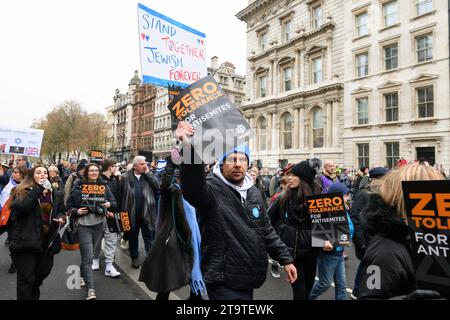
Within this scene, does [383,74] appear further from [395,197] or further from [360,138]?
[395,197]

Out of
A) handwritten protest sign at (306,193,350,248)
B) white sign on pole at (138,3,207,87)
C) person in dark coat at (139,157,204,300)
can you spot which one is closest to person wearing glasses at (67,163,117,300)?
person in dark coat at (139,157,204,300)

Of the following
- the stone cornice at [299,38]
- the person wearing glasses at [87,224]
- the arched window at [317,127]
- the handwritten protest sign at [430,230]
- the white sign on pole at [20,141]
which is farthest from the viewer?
the arched window at [317,127]

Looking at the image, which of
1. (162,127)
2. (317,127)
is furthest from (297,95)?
(162,127)

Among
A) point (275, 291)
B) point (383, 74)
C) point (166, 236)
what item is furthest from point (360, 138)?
point (166, 236)

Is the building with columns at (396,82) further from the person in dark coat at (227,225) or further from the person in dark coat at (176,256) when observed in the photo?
the person in dark coat at (227,225)

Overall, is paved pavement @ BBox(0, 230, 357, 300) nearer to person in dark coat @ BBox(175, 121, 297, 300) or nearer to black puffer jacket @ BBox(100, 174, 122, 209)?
black puffer jacket @ BBox(100, 174, 122, 209)

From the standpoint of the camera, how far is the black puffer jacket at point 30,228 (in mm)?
3623

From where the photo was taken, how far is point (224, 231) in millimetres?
2402

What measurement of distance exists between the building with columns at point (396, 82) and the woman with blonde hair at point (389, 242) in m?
20.3

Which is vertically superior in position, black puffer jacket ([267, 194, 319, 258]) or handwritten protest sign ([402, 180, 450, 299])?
handwritten protest sign ([402, 180, 450, 299])

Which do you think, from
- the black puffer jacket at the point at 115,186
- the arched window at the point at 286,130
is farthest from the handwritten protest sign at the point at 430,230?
the arched window at the point at 286,130

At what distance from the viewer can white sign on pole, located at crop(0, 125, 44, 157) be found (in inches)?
504
